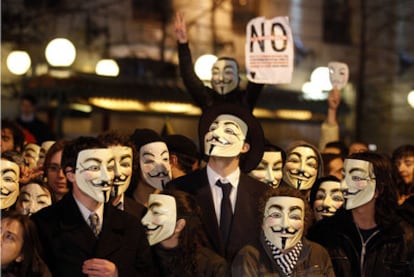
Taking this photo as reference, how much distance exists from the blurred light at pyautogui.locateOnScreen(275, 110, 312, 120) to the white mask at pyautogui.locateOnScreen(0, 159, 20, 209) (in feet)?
40.3

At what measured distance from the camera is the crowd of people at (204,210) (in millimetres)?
6391

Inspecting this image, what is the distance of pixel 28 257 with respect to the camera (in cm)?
611

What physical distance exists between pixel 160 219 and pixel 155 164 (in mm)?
1010

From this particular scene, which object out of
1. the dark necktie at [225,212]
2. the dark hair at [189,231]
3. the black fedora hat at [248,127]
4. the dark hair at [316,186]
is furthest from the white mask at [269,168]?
the dark hair at [189,231]

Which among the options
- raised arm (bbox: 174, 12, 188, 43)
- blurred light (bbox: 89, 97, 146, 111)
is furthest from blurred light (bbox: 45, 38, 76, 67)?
raised arm (bbox: 174, 12, 188, 43)

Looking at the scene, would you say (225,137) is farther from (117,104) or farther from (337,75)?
(117,104)

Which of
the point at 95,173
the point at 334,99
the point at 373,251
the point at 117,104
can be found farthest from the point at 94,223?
the point at 117,104

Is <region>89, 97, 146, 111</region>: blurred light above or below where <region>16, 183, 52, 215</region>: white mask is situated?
above

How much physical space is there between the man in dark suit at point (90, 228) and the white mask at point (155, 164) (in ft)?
3.34

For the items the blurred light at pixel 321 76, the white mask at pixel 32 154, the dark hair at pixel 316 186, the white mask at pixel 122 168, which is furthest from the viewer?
the blurred light at pixel 321 76

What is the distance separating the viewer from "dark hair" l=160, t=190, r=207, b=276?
666cm

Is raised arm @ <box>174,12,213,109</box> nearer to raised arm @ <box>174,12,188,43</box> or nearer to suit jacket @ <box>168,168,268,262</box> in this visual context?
raised arm @ <box>174,12,188,43</box>

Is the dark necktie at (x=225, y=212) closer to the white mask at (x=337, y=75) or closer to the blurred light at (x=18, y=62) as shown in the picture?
the white mask at (x=337, y=75)

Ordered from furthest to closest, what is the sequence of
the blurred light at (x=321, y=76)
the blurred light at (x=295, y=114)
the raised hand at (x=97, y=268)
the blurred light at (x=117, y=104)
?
the blurred light at (x=295, y=114), the blurred light at (x=321, y=76), the blurred light at (x=117, y=104), the raised hand at (x=97, y=268)
